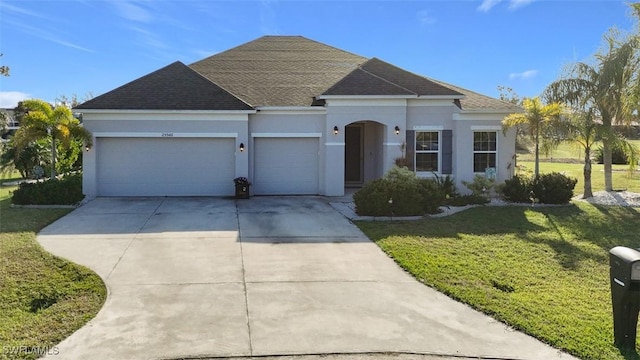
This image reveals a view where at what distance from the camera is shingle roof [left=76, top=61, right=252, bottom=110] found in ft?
53.5

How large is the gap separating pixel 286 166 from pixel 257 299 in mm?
11377

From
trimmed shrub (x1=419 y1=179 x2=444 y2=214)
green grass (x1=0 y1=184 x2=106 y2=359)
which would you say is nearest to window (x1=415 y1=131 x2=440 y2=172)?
trimmed shrub (x1=419 y1=179 x2=444 y2=214)

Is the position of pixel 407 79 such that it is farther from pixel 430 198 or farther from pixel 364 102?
Answer: pixel 430 198

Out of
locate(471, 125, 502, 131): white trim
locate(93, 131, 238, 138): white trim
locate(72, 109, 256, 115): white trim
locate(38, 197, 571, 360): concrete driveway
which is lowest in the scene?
locate(38, 197, 571, 360): concrete driveway

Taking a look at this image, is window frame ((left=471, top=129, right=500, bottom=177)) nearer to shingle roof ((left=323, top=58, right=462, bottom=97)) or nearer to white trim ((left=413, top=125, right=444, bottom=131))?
white trim ((left=413, top=125, right=444, bottom=131))

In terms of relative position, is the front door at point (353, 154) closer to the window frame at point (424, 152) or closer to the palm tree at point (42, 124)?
the window frame at point (424, 152)

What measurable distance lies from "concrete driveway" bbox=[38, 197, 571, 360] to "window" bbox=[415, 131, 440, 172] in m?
7.06

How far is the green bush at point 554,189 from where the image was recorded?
15164 mm

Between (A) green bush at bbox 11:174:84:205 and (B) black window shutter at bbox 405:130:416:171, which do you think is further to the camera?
(B) black window shutter at bbox 405:130:416:171

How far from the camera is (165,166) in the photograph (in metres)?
16.8

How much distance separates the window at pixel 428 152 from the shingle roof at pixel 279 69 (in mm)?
4522

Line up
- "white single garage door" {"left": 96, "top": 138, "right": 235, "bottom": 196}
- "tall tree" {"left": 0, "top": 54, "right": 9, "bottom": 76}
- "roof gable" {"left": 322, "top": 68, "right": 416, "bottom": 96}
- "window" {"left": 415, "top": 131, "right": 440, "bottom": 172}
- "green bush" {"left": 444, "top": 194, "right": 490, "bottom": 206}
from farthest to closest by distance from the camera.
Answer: "window" {"left": 415, "top": 131, "right": 440, "bottom": 172} < "roof gable" {"left": 322, "top": 68, "right": 416, "bottom": 96} < "white single garage door" {"left": 96, "top": 138, "right": 235, "bottom": 196} < "green bush" {"left": 444, "top": 194, "right": 490, "bottom": 206} < "tall tree" {"left": 0, "top": 54, "right": 9, "bottom": 76}

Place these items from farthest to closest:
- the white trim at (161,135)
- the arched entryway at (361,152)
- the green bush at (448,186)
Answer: the arched entryway at (361,152) < the green bush at (448,186) < the white trim at (161,135)

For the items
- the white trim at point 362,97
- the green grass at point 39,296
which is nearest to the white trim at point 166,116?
the white trim at point 362,97
